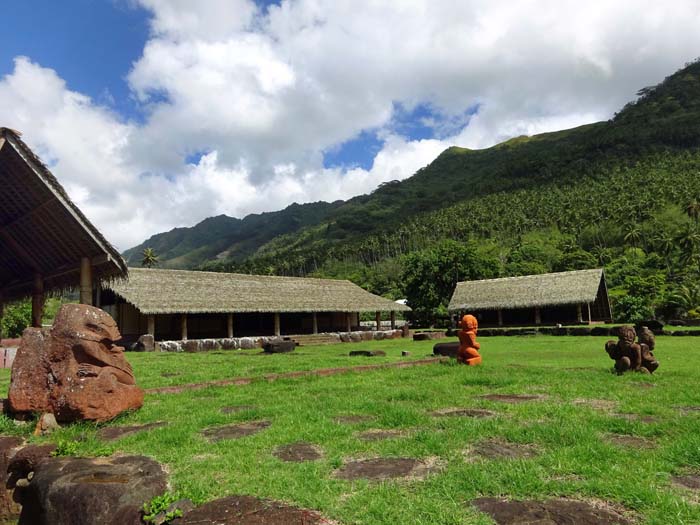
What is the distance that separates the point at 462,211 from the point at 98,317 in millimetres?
109029

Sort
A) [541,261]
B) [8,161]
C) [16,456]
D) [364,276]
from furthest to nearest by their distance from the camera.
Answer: [364,276] < [541,261] < [8,161] < [16,456]

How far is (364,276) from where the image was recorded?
8269cm

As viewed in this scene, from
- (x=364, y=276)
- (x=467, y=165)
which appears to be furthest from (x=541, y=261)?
(x=467, y=165)

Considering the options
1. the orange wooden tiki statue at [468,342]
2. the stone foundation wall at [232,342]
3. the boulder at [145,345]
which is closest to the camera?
the orange wooden tiki statue at [468,342]

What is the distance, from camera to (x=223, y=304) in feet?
95.8

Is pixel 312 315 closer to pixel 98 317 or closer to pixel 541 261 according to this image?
pixel 98 317

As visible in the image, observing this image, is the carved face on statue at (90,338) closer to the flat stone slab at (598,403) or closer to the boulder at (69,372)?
the boulder at (69,372)

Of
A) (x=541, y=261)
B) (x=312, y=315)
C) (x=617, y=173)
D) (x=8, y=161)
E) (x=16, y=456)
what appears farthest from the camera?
(x=617, y=173)

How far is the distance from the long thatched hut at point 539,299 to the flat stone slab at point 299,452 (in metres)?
37.5

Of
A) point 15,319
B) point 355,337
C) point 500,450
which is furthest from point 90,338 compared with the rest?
point 15,319

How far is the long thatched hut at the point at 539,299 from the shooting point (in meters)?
39.5

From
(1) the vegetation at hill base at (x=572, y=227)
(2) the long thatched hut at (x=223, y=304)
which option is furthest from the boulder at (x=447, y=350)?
(1) the vegetation at hill base at (x=572, y=227)

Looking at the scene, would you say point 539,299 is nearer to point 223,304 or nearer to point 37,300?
point 223,304

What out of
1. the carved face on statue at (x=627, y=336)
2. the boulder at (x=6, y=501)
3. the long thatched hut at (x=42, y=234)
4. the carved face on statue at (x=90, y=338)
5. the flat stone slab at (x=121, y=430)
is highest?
the long thatched hut at (x=42, y=234)
